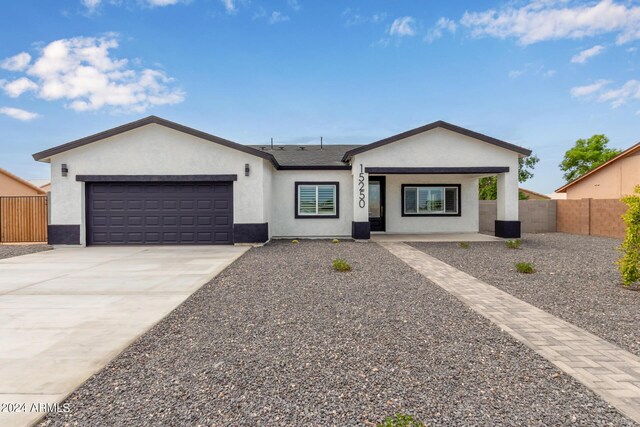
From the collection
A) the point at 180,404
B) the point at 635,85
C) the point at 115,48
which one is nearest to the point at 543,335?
the point at 180,404

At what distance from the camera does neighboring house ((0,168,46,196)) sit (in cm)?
2072

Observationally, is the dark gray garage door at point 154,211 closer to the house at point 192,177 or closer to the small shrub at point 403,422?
the house at point 192,177

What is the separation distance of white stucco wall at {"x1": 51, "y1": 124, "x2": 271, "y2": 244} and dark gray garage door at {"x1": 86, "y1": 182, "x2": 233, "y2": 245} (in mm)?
442

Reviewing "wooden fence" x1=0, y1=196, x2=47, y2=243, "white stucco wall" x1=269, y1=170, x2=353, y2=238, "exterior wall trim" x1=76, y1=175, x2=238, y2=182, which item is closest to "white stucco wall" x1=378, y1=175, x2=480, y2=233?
"white stucco wall" x1=269, y1=170, x2=353, y2=238

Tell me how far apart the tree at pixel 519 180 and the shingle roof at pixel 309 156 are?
17232 mm

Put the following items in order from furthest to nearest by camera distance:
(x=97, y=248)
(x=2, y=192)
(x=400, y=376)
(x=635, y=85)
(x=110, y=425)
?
(x=635, y=85)
(x=2, y=192)
(x=97, y=248)
(x=400, y=376)
(x=110, y=425)

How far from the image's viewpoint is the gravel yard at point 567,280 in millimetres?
4402

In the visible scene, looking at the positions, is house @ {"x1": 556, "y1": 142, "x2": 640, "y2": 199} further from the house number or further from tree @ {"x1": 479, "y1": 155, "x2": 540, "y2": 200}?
the house number

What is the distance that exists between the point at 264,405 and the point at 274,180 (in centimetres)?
1250

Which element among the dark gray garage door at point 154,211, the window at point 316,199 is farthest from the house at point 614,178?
the dark gray garage door at point 154,211

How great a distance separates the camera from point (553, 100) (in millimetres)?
22578

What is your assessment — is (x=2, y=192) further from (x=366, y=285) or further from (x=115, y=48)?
(x=366, y=285)

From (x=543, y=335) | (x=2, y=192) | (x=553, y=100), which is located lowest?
(x=543, y=335)

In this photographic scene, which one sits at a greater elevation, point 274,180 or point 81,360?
point 274,180
